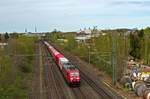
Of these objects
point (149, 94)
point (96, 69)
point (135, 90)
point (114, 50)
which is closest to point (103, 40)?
point (96, 69)

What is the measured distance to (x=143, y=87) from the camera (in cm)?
3231

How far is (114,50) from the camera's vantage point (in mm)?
37906

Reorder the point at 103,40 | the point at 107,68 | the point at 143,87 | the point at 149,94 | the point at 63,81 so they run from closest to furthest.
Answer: the point at 149,94, the point at 143,87, the point at 63,81, the point at 107,68, the point at 103,40

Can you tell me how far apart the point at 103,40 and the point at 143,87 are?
29578 millimetres

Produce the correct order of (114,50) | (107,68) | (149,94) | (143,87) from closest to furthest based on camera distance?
(149,94) < (143,87) < (114,50) < (107,68)

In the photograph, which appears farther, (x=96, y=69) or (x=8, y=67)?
(x=96, y=69)

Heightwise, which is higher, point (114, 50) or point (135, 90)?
point (114, 50)

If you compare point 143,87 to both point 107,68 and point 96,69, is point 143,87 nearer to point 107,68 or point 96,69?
point 107,68

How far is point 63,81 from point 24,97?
35.0 feet

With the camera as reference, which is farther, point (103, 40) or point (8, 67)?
point (103, 40)

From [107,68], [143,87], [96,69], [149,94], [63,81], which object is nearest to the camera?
[149,94]

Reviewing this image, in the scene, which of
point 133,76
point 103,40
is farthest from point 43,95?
point 103,40

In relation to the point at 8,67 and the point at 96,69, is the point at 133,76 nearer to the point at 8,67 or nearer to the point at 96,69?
the point at 96,69

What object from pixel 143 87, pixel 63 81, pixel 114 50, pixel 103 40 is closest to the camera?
pixel 143 87
